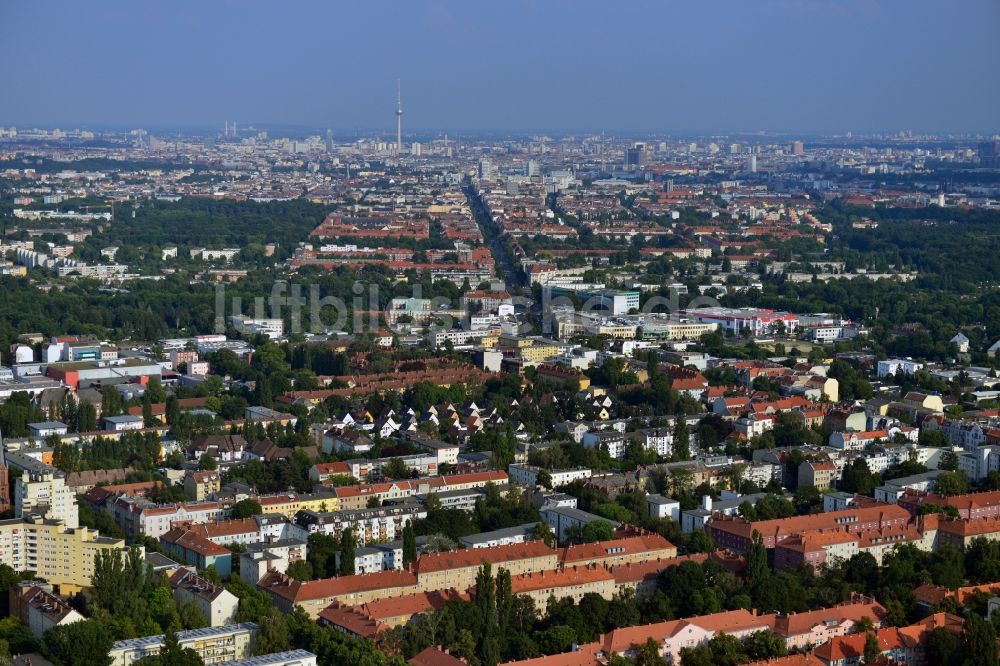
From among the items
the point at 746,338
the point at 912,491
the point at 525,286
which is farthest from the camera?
the point at 525,286

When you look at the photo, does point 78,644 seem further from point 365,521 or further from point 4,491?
point 4,491

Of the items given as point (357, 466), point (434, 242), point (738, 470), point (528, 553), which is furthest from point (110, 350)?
point (434, 242)

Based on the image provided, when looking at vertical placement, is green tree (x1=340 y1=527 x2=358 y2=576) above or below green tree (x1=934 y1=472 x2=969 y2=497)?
above

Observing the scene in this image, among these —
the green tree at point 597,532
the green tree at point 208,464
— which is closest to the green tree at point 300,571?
the green tree at point 597,532

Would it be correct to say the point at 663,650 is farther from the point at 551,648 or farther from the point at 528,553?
the point at 528,553

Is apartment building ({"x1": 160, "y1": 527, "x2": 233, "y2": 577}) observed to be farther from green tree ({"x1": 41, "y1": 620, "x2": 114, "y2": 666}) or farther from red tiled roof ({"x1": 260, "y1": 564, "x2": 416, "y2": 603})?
green tree ({"x1": 41, "y1": 620, "x2": 114, "y2": 666})

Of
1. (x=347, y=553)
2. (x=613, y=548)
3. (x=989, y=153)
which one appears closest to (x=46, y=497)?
(x=347, y=553)

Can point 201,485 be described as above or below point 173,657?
below

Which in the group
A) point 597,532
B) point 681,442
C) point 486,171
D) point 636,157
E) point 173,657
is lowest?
point 636,157

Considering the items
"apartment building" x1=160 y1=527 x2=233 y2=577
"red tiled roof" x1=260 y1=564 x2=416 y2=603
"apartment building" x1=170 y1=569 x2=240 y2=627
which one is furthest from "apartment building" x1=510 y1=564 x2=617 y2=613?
"apartment building" x1=160 y1=527 x2=233 y2=577

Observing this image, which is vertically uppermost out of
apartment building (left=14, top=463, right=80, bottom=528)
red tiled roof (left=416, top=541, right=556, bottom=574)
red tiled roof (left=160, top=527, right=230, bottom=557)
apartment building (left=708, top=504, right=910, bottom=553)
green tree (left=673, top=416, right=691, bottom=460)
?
apartment building (left=14, top=463, right=80, bottom=528)

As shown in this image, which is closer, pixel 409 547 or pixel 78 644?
pixel 78 644
